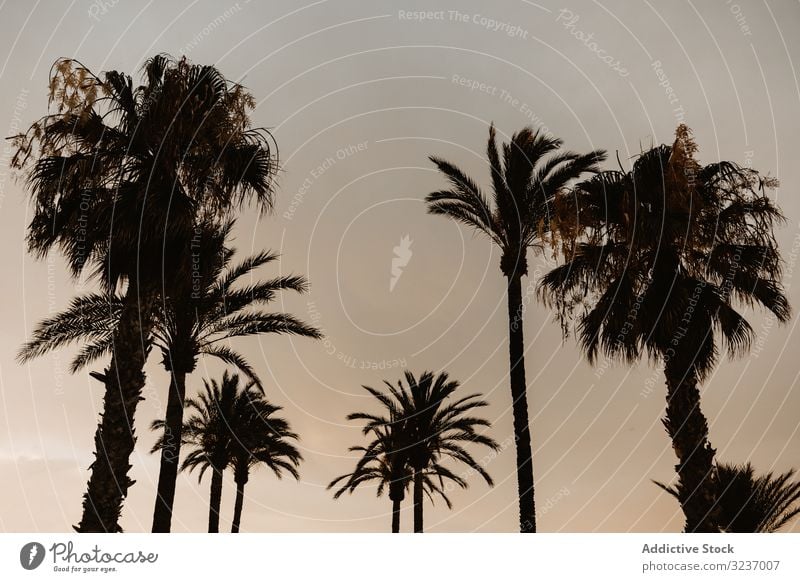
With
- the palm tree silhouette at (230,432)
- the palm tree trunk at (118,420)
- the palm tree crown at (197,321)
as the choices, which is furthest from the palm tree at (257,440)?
the palm tree trunk at (118,420)

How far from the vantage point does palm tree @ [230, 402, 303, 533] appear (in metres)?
27.5

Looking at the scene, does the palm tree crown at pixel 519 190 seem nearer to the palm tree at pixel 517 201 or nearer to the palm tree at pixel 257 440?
the palm tree at pixel 517 201

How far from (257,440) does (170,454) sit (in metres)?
10.8

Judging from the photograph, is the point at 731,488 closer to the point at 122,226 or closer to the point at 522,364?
the point at 522,364

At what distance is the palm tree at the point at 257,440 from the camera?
27547 mm

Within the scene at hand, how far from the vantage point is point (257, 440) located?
2797 centimetres

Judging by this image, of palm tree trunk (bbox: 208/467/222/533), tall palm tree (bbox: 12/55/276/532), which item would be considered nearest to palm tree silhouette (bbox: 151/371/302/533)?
palm tree trunk (bbox: 208/467/222/533)

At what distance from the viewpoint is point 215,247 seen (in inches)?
516

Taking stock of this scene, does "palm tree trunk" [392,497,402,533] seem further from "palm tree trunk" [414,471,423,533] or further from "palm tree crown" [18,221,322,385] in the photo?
"palm tree crown" [18,221,322,385]

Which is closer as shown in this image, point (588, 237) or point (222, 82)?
point (222, 82)

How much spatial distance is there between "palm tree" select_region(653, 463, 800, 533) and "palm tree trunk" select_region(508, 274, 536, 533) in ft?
25.8
